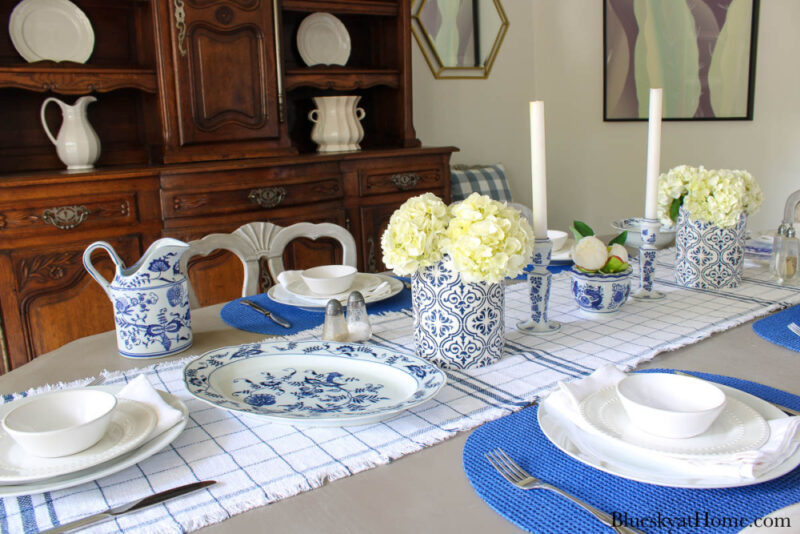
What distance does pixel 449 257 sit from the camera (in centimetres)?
98

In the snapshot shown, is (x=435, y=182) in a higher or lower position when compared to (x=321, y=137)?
lower

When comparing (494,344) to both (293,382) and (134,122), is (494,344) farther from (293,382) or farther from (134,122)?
(134,122)

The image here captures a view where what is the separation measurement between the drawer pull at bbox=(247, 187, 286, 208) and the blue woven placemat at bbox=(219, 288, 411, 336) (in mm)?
1152

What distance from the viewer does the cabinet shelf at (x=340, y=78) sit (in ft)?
8.79

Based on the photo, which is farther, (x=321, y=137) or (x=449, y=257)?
(x=321, y=137)

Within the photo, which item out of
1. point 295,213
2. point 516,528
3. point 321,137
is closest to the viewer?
point 516,528

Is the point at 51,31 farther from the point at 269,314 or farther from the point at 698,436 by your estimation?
the point at 698,436

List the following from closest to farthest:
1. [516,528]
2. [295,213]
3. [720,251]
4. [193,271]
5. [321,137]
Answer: [516,528], [720,251], [193,271], [295,213], [321,137]

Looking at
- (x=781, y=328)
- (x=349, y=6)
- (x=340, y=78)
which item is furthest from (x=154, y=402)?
(x=349, y=6)

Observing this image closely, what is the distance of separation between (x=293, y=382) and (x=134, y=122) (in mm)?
2127

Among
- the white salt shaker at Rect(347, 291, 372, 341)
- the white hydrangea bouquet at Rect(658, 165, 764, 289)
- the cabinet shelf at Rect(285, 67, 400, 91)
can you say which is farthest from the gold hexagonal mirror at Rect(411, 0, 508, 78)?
the white salt shaker at Rect(347, 291, 372, 341)

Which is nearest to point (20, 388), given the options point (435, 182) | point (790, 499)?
point (790, 499)

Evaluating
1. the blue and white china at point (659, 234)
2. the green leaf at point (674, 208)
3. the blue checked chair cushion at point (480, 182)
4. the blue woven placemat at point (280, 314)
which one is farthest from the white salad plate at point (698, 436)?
the blue checked chair cushion at point (480, 182)

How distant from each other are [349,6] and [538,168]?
6.34 feet
